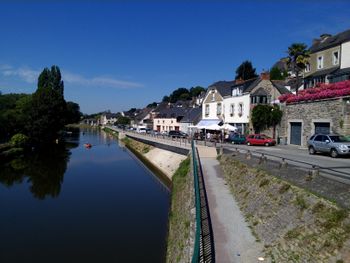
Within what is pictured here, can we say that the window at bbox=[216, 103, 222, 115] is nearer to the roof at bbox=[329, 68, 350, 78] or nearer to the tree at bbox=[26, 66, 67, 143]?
the roof at bbox=[329, 68, 350, 78]

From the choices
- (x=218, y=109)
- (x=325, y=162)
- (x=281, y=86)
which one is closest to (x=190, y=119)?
(x=218, y=109)

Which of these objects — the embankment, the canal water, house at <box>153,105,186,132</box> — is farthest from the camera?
house at <box>153,105,186,132</box>

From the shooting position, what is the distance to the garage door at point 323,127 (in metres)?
27.1

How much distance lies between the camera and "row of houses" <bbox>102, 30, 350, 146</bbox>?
88.9ft

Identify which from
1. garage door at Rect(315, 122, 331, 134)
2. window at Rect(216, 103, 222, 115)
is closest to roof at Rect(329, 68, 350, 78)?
garage door at Rect(315, 122, 331, 134)

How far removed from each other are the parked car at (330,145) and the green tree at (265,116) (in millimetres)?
12642

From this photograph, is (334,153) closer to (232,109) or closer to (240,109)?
(240,109)

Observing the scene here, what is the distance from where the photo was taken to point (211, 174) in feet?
64.2

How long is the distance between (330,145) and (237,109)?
24.4 meters

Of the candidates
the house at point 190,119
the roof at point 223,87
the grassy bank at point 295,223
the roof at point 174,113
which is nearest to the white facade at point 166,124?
the roof at point 174,113

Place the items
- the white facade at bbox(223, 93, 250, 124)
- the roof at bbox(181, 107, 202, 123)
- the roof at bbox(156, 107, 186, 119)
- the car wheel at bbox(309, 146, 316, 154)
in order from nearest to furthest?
the car wheel at bbox(309, 146, 316, 154)
the white facade at bbox(223, 93, 250, 124)
the roof at bbox(181, 107, 202, 123)
the roof at bbox(156, 107, 186, 119)

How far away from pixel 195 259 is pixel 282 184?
6.29 metres

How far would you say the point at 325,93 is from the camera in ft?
89.5

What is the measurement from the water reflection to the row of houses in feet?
76.7
